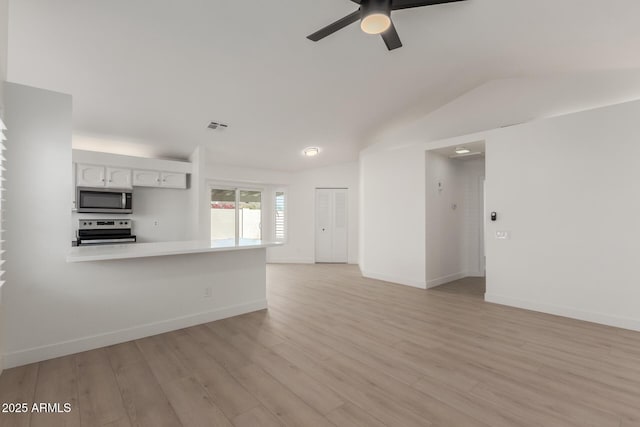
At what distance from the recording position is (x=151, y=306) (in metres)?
2.99

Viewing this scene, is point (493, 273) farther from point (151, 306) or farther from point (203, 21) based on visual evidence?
point (203, 21)

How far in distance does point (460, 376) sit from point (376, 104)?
397 centimetres

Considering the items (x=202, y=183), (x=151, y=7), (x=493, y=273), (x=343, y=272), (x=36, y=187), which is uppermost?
(x=151, y=7)

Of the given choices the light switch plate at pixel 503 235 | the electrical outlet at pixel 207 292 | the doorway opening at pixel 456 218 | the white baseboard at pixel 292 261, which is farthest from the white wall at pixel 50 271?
the white baseboard at pixel 292 261

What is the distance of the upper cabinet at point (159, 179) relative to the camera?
17.5 ft

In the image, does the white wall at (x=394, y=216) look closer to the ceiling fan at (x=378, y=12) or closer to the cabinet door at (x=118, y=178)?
the ceiling fan at (x=378, y=12)

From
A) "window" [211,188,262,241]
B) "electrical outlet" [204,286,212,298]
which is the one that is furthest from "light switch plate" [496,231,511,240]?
"window" [211,188,262,241]

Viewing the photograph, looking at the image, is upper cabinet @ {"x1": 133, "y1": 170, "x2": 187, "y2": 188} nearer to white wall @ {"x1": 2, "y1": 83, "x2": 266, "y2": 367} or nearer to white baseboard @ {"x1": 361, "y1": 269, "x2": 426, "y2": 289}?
white wall @ {"x1": 2, "y1": 83, "x2": 266, "y2": 367}

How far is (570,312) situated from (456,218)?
2471 millimetres

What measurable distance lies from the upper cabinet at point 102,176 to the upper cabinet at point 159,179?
0.16m

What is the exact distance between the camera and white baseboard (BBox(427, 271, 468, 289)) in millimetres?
5082

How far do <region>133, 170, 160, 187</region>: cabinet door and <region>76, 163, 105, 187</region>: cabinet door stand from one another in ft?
1.58

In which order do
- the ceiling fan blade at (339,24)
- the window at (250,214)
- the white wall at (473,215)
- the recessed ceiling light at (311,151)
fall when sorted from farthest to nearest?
the window at (250,214)
the recessed ceiling light at (311,151)
the white wall at (473,215)
the ceiling fan blade at (339,24)

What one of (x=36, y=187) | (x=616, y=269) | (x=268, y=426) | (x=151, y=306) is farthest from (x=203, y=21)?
(x=616, y=269)
